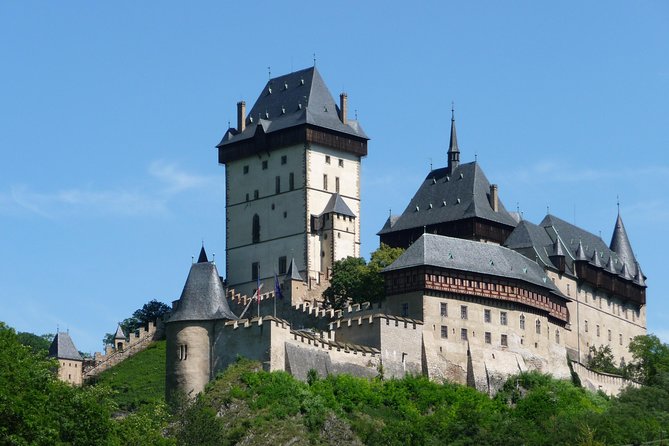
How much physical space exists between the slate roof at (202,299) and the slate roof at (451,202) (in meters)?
21.2

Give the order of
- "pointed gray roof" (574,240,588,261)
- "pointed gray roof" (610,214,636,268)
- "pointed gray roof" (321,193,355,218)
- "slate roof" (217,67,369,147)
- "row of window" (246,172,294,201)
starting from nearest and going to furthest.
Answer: "pointed gray roof" (574,240,588,261) → "pointed gray roof" (321,193,355,218) → "row of window" (246,172,294,201) → "slate roof" (217,67,369,147) → "pointed gray roof" (610,214,636,268)

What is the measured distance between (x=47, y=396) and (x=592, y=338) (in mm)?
48761

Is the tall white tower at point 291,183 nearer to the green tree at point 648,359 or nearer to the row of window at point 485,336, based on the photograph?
the row of window at point 485,336

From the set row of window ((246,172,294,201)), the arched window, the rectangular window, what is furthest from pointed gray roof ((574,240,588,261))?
the arched window

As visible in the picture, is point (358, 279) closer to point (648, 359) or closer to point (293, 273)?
point (293, 273)

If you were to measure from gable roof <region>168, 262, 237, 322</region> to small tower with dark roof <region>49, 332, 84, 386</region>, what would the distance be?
20.4 m

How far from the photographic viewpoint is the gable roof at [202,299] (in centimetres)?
9044

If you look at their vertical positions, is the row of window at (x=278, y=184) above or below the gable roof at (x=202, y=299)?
above

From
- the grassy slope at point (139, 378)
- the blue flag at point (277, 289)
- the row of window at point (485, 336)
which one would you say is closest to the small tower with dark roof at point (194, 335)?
the grassy slope at point (139, 378)

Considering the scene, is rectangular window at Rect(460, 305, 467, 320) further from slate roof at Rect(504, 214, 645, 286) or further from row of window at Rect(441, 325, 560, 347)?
slate roof at Rect(504, 214, 645, 286)

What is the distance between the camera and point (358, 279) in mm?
104750

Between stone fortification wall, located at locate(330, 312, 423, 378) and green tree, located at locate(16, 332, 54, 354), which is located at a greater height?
green tree, located at locate(16, 332, 54, 354)

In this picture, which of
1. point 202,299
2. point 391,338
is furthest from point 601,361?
point 202,299

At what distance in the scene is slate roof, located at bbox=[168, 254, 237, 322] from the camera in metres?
90.4
